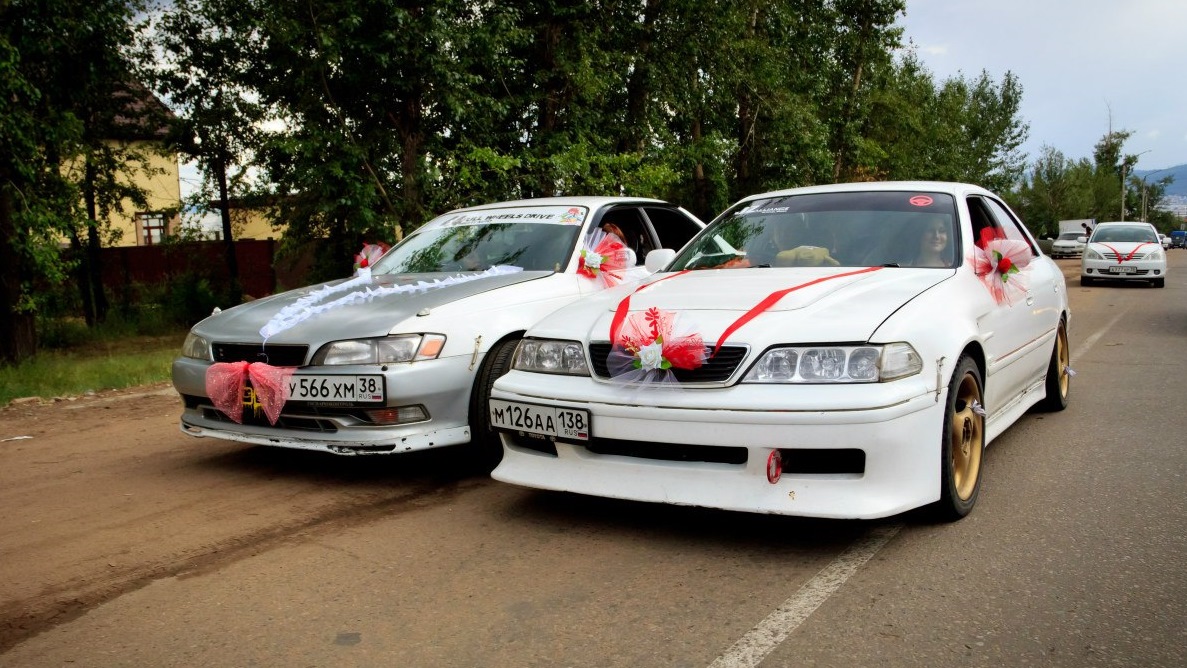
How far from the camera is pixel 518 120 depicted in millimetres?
17328

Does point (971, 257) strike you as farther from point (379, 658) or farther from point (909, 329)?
point (379, 658)

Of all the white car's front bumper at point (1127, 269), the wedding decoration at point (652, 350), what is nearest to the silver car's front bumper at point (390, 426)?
the wedding decoration at point (652, 350)

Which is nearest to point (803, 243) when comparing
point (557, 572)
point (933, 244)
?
point (933, 244)

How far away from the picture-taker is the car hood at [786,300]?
3.65 metres

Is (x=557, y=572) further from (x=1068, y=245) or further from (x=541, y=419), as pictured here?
(x=1068, y=245)

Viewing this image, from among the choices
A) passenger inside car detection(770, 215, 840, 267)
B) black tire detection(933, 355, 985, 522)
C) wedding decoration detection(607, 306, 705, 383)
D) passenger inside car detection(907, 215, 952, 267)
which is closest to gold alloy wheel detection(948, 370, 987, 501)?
black tire detection(933, 355, 985, 522)

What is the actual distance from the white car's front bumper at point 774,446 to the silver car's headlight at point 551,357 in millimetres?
190

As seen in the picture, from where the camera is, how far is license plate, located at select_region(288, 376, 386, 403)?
15.1 ft

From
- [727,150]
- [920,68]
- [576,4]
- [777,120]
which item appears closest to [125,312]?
[576,4]

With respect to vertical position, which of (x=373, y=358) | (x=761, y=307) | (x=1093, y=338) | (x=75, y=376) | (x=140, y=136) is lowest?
(x=1093, y=338)

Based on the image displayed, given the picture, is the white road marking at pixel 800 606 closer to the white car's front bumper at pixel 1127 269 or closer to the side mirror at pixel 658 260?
the side mirror at pixel 658 260

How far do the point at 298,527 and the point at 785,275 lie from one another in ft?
8.29

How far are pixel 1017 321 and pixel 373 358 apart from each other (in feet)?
11.1

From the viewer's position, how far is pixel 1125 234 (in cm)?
2145
